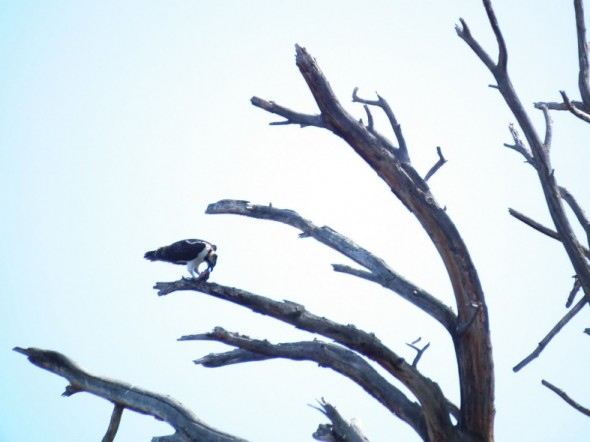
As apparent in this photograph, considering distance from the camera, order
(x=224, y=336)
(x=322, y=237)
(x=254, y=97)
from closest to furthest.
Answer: (x=224, y=336)
(x=254, y=97)
(x=322, y=237)

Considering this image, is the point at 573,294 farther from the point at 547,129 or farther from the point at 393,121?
the point at 393,121

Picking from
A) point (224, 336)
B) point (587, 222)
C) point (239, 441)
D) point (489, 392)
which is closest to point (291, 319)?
point (224, 336)

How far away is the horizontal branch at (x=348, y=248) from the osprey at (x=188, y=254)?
2164mm

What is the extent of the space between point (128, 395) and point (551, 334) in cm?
398

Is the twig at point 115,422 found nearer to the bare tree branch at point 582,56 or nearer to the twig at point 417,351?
the twig at point 417,351

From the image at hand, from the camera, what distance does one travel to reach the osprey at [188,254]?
29.9 ft

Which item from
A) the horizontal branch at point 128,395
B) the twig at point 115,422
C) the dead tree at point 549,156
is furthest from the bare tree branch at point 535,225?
the twig at point 115,422

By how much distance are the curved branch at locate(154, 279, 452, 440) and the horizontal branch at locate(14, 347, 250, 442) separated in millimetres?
1270

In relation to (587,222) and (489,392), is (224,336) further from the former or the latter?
(587,222)

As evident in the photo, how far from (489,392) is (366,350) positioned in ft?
3.59

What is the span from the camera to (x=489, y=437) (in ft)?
21.0

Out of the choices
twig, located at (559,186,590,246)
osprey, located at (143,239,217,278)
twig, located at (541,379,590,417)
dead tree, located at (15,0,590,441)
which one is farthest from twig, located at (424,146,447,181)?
osprey, located at (143,239,217,278)

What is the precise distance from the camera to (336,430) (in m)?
6.68

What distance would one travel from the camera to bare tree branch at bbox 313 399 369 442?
6.64 meters
